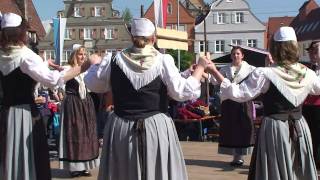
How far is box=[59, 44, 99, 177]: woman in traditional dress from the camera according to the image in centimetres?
608

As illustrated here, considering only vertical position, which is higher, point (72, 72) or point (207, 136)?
point (72, 72)

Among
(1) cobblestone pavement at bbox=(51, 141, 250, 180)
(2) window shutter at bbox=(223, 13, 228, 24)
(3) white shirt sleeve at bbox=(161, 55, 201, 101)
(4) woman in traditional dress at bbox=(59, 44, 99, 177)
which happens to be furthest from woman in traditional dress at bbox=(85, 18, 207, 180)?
(2) window shutter at bbox=(223, 13, 228, 24)

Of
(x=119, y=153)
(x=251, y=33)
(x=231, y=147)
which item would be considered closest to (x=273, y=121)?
(x=119, y=153)

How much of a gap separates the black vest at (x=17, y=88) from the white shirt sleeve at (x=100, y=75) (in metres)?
0.49

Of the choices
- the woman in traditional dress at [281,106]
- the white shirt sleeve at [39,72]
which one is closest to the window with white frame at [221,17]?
the woman in traditional dress at [281,106]

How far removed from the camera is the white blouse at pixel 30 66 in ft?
12.8

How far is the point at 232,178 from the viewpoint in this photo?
606cm

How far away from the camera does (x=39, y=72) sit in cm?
389

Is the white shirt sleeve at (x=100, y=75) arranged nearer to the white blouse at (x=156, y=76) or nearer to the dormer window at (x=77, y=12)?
the white blouse at (x=156, y=76)

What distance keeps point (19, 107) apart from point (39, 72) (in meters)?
0.37

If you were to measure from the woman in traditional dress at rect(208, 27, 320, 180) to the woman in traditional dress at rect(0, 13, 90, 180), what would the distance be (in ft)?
3.89

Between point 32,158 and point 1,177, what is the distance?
10.3 inches

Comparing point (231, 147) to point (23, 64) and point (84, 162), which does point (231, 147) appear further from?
point (23, 64)

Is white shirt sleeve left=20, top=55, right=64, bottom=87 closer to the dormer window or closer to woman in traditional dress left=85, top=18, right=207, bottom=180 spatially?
woman in traditional dress left=85, top=18, right=207, bottom=180
